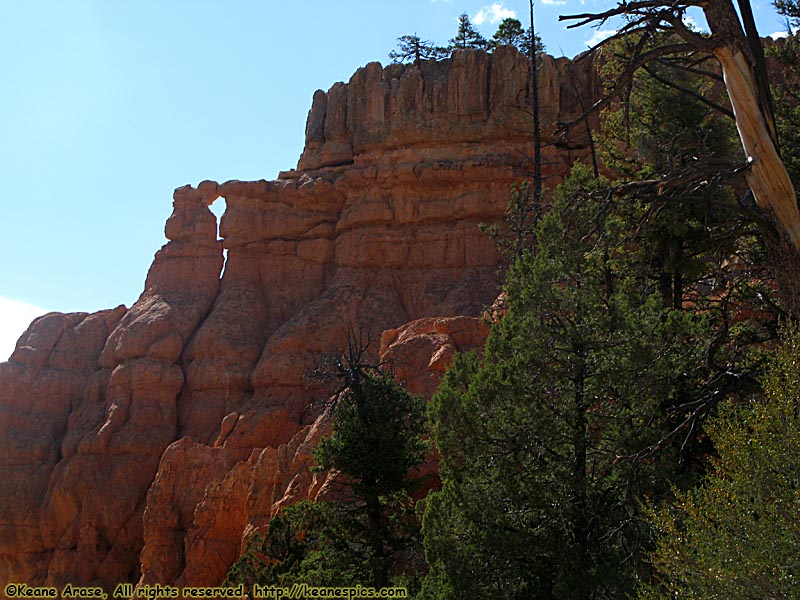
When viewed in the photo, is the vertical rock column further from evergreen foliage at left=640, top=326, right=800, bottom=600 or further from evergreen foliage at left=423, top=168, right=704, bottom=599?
evergreen foliage at left=640, top=326, right=800, bottom=600

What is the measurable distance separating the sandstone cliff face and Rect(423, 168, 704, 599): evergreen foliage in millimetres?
20748

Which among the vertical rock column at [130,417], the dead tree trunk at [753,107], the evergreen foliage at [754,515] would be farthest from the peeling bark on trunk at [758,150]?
the vertical rock column at [130,417]

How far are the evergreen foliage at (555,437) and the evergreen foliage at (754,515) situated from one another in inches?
138

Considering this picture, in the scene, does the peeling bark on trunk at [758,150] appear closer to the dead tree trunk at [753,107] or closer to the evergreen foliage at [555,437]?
the dead tree trunk at [753,107]

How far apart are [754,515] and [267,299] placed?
121ft

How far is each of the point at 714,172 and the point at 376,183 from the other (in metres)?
35.0

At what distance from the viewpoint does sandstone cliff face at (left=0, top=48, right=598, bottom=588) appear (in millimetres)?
38062

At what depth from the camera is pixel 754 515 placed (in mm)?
8188

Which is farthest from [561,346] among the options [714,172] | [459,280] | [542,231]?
[459,280]

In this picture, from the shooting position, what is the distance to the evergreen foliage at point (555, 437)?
40.5 feet

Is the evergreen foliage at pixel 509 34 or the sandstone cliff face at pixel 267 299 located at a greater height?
the evergreen foliage at pixel 509 34

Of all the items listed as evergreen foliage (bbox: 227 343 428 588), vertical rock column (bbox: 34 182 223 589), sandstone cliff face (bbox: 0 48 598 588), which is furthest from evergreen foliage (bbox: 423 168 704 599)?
vertical rock column (bbox: 34 182 223 589)

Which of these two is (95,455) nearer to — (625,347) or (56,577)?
(56,577)

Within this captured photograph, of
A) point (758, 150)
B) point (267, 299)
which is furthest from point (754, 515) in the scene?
point (267, 299)
